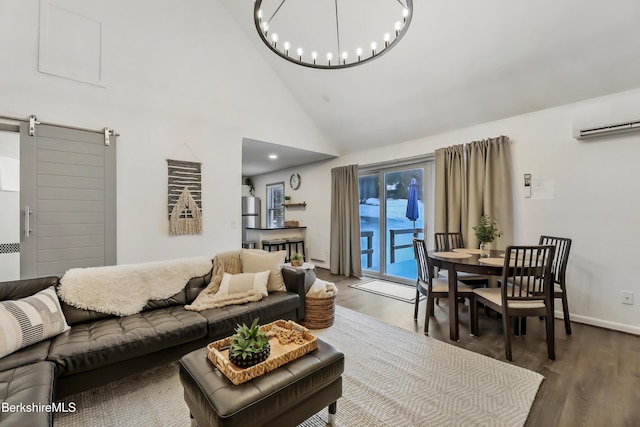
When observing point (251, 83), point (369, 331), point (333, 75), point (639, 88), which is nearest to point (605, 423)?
point (369, 331)

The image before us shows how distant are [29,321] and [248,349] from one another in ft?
4.85

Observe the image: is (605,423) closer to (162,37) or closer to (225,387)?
(225,387)

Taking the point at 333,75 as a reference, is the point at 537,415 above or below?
below

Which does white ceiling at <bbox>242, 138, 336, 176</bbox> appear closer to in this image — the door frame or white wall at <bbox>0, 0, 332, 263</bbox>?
white wall at <bbox>0, 0, 332, 263</bbox>

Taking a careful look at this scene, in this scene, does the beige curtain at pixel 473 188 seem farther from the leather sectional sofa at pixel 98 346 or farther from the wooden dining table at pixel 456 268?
the leather sectional sofa at pixel 98 346

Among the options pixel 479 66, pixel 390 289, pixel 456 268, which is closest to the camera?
pixel 456 268

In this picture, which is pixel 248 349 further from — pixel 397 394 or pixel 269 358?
pixel 397 394

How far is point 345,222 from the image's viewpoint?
5.23m

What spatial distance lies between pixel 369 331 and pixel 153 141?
338 cm

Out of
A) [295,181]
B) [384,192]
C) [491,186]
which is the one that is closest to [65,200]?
[295,181]

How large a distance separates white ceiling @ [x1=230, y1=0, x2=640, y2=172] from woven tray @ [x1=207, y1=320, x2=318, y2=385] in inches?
128

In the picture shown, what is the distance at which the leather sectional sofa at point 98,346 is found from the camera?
127 centimetres

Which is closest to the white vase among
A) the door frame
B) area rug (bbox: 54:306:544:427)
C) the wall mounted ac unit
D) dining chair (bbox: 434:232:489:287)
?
dining chair (bbox: 434:232:489:287)

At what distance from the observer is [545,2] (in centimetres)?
237
